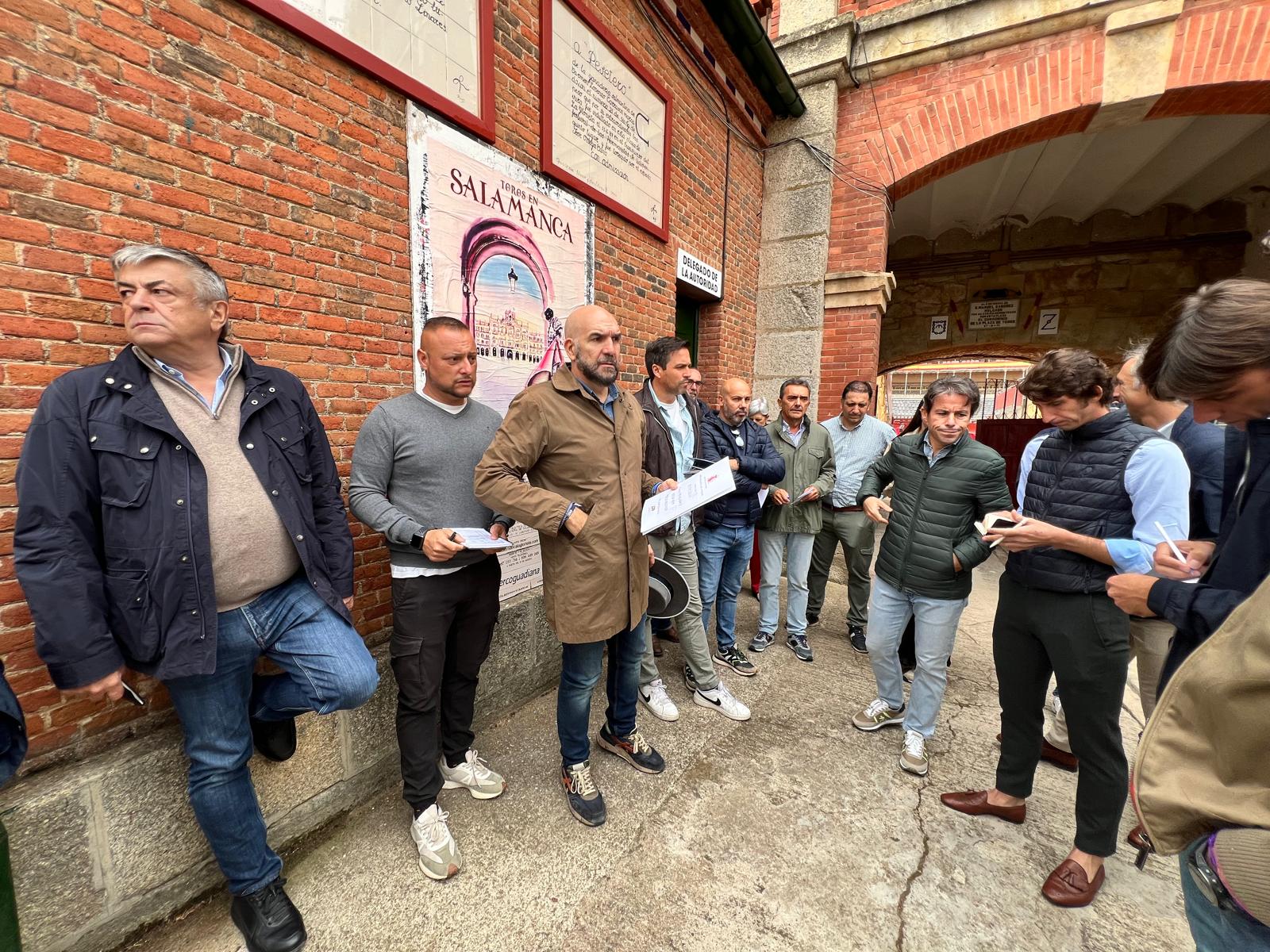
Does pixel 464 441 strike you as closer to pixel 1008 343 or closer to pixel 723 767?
pixel 723 767

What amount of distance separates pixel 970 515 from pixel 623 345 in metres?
2.82

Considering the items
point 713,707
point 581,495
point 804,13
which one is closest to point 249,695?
point 581,495

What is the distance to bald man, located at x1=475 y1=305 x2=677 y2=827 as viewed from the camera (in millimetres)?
2006

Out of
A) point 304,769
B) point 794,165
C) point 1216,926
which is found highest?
point 794,165

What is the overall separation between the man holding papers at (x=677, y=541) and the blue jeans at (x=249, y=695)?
1.61 meters

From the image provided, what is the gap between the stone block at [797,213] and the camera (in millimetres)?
6156

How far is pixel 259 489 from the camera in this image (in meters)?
1.73

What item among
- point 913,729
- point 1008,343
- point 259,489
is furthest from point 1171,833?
point 1008,343

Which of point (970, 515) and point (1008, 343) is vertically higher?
point (1008, 343)

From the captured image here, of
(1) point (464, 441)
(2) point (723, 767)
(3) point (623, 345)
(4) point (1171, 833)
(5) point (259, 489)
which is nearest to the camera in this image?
(4) point (1171, 833)

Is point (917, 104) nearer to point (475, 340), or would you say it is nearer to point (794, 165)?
point (794, 165)

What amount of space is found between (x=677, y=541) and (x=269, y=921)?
229cm

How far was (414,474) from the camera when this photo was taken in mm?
2148

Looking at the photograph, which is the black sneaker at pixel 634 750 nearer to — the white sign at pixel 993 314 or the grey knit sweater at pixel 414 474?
the grey knit sweater at pixel 414 474
